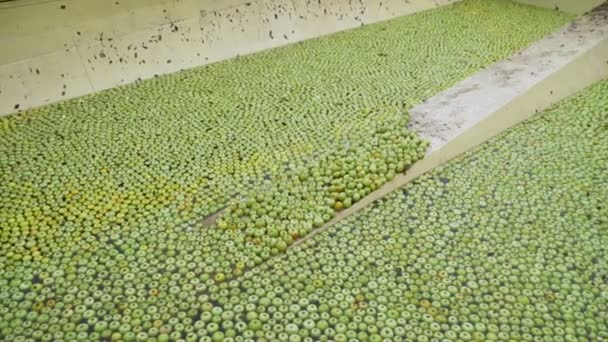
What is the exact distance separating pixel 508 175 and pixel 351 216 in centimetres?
119

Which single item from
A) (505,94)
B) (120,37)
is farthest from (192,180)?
(505,94)

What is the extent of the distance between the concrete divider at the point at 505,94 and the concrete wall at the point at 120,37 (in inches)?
85.8

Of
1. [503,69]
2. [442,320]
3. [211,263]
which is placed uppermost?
[503,69]

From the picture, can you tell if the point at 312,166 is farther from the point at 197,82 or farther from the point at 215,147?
the point at 197,82

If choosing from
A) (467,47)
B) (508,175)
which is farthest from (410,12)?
(508,175)

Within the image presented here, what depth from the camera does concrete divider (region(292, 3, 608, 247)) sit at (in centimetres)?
357

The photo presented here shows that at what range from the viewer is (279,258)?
9.05 ft

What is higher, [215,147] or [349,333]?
[215,147]

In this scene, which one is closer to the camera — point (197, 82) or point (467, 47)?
point (197, 82)

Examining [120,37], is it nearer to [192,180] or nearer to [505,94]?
[192,180]

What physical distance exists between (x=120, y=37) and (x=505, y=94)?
11.1 feet

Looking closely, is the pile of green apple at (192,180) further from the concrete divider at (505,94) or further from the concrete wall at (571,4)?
the concrete wall at (571,4)

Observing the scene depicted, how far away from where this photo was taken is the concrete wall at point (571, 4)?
20.5 ft

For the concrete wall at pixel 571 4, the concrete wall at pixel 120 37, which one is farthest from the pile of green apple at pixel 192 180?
the concrete wall at pixel 571 4
